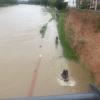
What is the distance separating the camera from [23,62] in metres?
16.3

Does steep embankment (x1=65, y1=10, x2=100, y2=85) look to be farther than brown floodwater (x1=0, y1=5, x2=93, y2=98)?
Yes

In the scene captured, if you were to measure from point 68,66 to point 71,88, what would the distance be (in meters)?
3.95

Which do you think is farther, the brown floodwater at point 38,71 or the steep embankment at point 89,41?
the steep embankment at point 89,41

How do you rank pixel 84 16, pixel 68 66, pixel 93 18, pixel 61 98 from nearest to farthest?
pixel 61 98 < pixel 68 66 < pixel 93 18 < pixel 84 16

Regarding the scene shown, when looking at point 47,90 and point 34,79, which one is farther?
point 34,79

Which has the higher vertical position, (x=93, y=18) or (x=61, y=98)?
(x=61, y=98)

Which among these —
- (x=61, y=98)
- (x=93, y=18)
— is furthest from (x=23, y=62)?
(x=61, y=98)

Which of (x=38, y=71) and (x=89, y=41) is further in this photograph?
(x=89, y=41)

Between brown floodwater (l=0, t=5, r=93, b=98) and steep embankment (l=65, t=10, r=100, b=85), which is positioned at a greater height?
steep embankment (l=65, t=10, r=100, b=85)

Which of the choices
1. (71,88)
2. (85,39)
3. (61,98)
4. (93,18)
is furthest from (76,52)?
(61,98)

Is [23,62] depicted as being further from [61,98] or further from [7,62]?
[61,98]

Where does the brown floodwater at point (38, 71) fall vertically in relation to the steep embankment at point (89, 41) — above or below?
below

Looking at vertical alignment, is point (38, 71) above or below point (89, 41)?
below

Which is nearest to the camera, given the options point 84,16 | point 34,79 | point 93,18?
point 34,79
